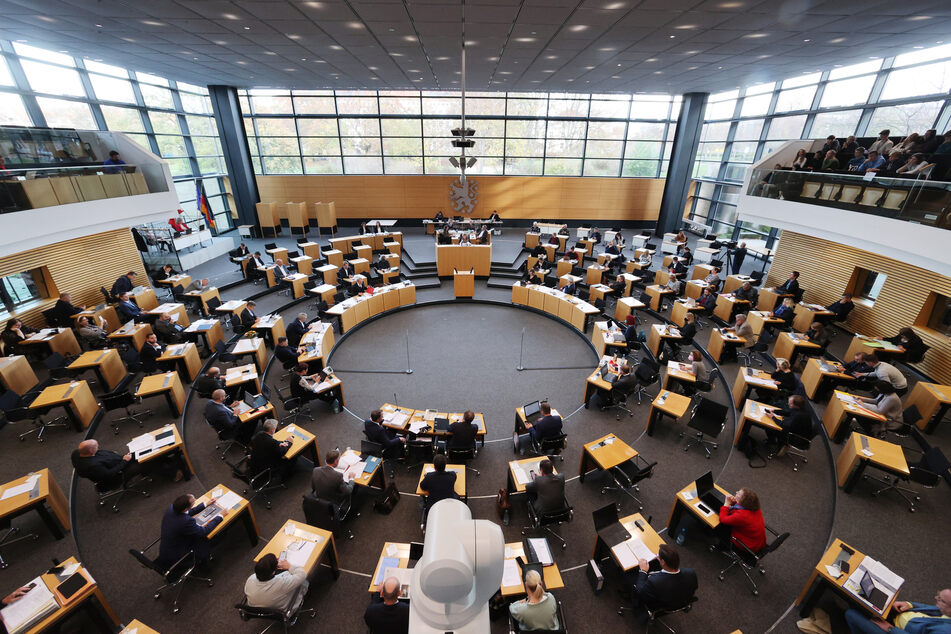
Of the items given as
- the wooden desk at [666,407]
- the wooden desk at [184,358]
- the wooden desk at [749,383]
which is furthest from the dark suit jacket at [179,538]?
the wooden desk at [749,383]

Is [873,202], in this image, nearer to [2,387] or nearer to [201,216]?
[2,387]

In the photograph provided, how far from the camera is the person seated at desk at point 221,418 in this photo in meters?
7.08

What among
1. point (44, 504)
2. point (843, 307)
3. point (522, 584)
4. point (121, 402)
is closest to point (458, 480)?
point (522, 584)

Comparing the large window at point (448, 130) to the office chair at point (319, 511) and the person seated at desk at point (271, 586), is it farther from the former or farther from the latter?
the person seated at desk at point (271, 586)

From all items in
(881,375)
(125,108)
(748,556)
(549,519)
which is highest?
(125,108)

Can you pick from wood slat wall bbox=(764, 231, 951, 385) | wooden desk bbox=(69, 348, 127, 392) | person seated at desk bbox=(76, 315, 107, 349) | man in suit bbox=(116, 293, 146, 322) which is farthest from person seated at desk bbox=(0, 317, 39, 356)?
wood slat wall bbox=(764, 231, 951, 385)

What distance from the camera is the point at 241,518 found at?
5.77 metres

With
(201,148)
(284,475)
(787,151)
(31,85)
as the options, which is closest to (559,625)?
(284,475)

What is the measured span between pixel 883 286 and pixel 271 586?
14875mm

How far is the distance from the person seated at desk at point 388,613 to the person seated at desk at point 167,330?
9163 millimetres

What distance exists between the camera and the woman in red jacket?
511 cm

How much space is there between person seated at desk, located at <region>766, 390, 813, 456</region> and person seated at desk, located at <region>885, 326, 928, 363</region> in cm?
408

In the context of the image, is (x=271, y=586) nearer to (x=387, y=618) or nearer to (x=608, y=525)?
(x=387, y=618)

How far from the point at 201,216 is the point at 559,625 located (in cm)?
2131
